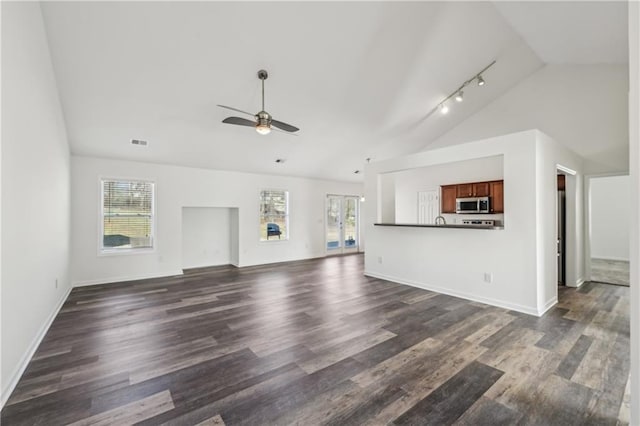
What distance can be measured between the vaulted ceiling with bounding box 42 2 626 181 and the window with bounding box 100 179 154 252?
718mm

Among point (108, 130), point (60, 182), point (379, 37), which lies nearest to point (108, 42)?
point (108, 130)

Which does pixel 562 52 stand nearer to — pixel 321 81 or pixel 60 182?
pixel 321 81

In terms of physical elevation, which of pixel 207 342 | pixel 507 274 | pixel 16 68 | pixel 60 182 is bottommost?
pixel 207 342

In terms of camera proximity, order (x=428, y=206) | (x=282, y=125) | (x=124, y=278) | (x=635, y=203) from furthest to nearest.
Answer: (x=428, y=206) → (x=124, y=278) → (x=282, y=125) → (x=635, y=203)

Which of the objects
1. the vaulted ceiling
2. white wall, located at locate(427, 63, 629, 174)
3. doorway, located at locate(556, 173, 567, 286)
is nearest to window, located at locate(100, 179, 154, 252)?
the vaulted ceiling

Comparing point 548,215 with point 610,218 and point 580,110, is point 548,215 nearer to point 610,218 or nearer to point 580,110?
point 580,110

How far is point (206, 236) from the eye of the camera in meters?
7.62

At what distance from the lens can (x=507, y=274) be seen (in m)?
4.08

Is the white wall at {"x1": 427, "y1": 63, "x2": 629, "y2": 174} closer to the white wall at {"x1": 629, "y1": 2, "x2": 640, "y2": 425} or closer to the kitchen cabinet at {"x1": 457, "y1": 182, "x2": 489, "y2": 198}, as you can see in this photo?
the kitchen cabinet at {"x1": 457, "y1": 182, "x2": 489, "y2": 198}

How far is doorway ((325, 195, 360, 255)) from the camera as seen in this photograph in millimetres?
9594

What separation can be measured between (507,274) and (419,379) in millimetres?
2570

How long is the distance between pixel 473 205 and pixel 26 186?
753 centimetres

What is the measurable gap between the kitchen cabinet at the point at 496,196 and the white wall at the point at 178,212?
4.65 meters

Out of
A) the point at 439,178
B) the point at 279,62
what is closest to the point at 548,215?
the point at 439,178
